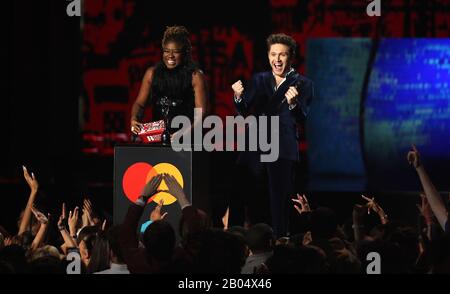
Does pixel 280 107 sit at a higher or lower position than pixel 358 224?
higher

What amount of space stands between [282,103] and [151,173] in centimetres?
88

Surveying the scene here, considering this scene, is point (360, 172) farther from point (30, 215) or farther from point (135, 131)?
point (30, 215)

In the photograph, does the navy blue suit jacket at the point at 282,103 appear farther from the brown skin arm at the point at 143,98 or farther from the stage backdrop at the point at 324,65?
the stage backdrop at the point at 324,65

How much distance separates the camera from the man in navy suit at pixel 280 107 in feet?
17.0

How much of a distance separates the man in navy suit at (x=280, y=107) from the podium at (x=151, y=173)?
0.54 metres

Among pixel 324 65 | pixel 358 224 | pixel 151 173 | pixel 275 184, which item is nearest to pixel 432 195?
pixel 358 224

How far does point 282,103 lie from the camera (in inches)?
205

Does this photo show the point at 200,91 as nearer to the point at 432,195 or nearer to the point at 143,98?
the point at 143,98

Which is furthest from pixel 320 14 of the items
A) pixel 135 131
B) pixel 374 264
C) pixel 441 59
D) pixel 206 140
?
pixel 374 264

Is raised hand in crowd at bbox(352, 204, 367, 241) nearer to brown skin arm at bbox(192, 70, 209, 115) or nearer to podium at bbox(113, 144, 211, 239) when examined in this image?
podium at bbox(113, 144, 211, 239)

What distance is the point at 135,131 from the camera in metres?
5.07

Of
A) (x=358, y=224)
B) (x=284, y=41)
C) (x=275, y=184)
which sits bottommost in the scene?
(x=358, y=224)

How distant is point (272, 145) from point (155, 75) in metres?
0.76

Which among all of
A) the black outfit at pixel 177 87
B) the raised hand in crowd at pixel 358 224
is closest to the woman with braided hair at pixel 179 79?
the black outfit at pixel 177 87
